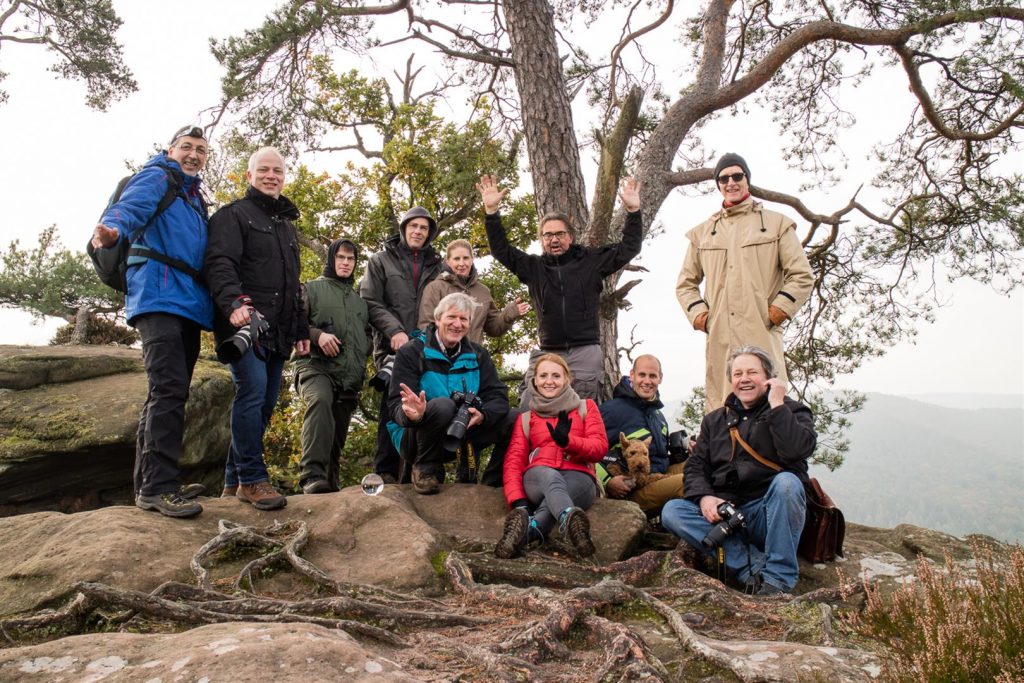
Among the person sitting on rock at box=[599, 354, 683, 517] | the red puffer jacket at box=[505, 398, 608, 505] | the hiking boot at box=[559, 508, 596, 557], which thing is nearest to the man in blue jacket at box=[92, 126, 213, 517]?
the red puffer jacket at box=[505, 398, 608, 505]

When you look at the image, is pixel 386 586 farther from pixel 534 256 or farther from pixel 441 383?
pixel 534 256

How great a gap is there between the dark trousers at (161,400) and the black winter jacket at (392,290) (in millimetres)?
1858

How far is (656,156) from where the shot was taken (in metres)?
7.68

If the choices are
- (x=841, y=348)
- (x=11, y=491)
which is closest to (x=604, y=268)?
(x=841, y=348)

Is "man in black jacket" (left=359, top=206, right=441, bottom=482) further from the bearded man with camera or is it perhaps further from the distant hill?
the distant hill

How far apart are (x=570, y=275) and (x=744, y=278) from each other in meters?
1.29

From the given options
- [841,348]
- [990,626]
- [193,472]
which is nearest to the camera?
[990,626]

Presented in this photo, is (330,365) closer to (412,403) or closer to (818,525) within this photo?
(412,403)

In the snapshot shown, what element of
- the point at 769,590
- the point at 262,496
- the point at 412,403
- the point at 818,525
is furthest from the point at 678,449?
the point at 262,496

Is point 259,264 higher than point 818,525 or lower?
higher

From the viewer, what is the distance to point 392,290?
5.54 m

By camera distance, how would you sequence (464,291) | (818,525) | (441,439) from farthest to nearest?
(464,291) → (441,439) → (818,525)

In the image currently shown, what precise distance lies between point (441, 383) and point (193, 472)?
14.0 ft

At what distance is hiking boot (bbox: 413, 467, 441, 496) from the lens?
15.2 ft
